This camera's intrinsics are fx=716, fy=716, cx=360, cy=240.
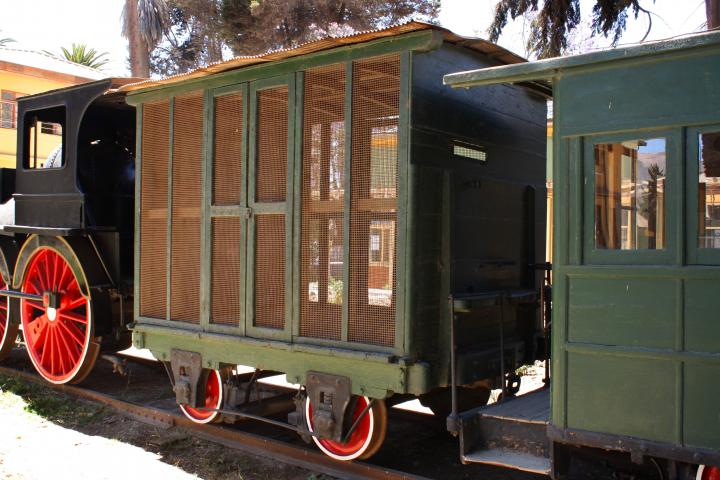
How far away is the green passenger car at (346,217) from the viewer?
15.4 ft

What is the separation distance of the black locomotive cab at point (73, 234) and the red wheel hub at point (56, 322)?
0.04 feet

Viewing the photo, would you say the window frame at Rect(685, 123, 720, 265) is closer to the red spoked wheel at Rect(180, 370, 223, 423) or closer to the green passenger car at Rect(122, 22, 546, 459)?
the green passenger car at Rect(122, 22, 546, 459)

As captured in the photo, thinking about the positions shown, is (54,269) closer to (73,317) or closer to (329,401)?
(73,317)

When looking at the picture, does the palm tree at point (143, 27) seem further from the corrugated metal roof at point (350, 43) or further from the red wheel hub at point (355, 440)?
the red wheel hub at point (355, 440)

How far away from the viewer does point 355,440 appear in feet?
17.0

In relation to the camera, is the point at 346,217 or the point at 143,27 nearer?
the point at 346,217

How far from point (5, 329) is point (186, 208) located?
13.0ft

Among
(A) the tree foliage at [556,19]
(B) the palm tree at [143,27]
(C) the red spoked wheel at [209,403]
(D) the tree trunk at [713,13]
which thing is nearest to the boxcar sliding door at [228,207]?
(C) the red spoked wheel at [209,403]

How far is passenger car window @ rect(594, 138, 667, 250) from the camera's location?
3.70 metres

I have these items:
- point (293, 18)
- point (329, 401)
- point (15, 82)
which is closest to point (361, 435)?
point (329, 401)

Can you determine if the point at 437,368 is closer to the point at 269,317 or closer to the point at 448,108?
the point at 269,317

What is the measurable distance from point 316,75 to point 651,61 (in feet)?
7.73

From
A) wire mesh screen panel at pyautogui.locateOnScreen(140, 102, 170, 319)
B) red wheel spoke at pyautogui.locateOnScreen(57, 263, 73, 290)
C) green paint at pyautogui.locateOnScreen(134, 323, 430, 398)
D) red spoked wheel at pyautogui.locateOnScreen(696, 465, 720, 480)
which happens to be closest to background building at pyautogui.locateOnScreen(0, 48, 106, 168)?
red wheel spoke at pyautogui.locateOnScreen(57, 263, 73, 290)

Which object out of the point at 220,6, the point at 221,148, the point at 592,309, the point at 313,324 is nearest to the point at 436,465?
the point at 313,324
